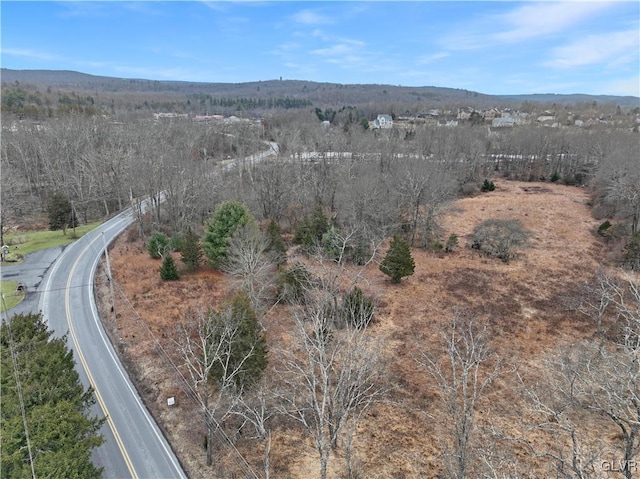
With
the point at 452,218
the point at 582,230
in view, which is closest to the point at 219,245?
the point at 452,218

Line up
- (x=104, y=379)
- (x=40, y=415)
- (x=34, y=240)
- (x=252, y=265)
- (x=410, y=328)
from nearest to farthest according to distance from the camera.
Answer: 1. (x=40, y=415)
2. (x=104, y=379)
3. (x=252, y=265)
4. (x=410, y=328)
5. (x=34, y=240)

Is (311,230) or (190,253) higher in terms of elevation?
(311,230)

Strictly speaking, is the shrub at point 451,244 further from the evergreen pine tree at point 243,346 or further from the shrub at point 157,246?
the shrub at point 157,246

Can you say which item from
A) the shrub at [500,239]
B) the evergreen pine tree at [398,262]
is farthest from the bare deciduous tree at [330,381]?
the shrub at [500,239]

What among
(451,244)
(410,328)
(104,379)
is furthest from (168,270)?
(451,244)

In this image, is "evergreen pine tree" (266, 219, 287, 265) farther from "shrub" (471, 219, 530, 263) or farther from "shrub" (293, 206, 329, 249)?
"shrub" (471, 219, 530, 263)

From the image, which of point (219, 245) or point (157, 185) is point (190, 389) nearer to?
point (219, 245)

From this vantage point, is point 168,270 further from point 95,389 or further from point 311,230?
point 311,230
